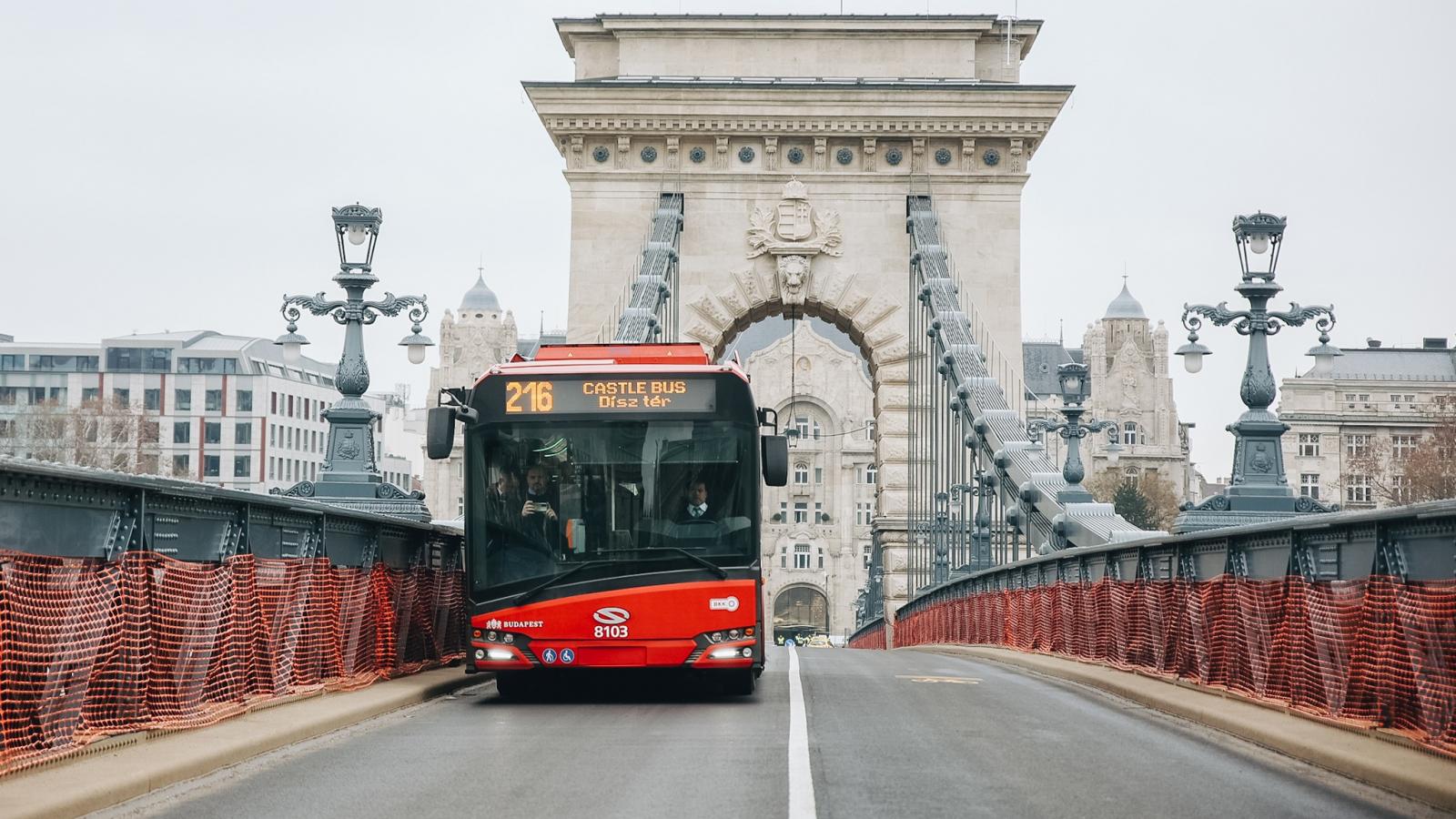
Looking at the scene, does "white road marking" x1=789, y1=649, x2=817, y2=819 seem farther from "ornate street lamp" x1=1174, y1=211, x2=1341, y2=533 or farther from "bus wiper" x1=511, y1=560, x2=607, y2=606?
"ornate street lamp" x1=1174, y1=211, x2=1341, y2=533

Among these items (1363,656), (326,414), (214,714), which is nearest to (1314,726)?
(1363,656)

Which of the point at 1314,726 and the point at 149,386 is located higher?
the point at 149,386

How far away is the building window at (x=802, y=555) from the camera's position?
430ft

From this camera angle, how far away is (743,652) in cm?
1597

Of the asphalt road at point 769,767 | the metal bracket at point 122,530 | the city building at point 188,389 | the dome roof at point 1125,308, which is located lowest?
the asphalt road at point 769,767

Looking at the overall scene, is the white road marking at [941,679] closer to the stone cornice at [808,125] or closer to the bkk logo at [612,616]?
the bkk logo at [612,616]

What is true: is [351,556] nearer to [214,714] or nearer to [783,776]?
[214,714]

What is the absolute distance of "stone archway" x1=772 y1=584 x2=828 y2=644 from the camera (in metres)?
129

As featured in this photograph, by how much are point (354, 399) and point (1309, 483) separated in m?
86.8

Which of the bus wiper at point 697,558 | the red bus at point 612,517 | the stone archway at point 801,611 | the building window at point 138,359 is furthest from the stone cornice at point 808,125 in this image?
the building window at point 138,359

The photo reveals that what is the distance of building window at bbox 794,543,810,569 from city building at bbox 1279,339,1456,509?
32.4 metres

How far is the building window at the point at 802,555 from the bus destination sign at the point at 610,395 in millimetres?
114963

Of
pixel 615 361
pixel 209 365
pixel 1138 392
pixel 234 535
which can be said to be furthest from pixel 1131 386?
pixel 234 535

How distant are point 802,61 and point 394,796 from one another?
38020 millimetres
